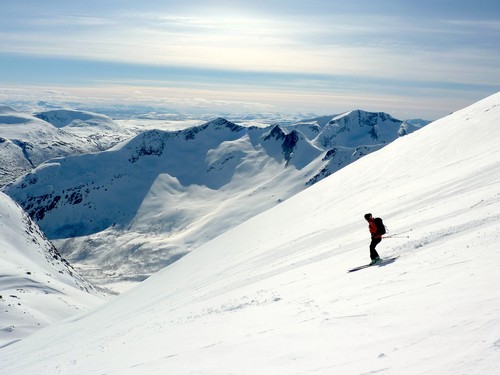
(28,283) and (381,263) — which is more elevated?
(381,263)

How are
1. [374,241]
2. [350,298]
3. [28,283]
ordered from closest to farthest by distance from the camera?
[350,298] < [374,241] < [28,283]

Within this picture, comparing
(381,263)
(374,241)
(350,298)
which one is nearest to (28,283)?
(374,241)

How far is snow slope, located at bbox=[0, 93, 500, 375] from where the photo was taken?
852 cm

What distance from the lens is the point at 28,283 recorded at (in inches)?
2434

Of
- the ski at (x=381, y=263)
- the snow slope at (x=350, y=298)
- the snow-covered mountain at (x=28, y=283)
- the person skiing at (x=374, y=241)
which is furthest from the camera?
the snow-covered mountain at (x=28, y=283)

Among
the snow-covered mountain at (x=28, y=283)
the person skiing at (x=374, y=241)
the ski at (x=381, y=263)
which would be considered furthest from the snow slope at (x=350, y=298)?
the snow-covered mountain at (x=28, y=283)

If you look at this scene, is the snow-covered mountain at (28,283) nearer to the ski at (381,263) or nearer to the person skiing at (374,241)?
the ski at (381,263)

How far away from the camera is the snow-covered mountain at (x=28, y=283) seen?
48.6 m

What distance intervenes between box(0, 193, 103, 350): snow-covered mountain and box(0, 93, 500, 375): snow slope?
1469 cm

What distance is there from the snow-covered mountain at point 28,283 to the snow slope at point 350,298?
48.2ft

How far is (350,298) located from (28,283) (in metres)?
60.1

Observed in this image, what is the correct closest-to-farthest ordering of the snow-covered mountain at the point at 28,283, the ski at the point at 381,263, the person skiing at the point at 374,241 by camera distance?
1. the ski at the point at 381,263
2. the person skiing at the point at 374,241
3. the snow-covered mountain at the point at 28,283

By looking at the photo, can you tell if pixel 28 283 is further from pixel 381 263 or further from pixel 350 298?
pixel 350 298

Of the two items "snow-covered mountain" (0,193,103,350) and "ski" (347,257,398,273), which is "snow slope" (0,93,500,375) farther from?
"snow-covered mountain" (0,193,103,350)
